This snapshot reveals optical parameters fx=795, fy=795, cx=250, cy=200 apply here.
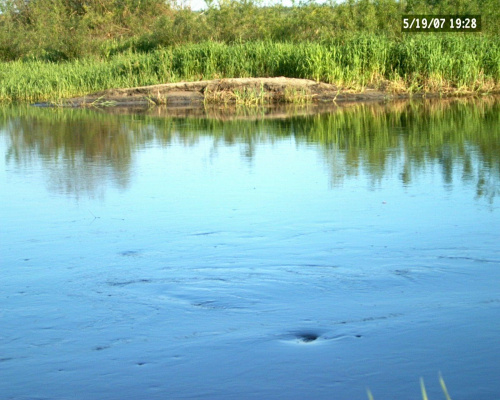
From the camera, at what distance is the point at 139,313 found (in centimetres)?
385

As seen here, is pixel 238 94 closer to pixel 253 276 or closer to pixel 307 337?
pixel 253 276

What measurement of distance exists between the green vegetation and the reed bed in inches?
1.0

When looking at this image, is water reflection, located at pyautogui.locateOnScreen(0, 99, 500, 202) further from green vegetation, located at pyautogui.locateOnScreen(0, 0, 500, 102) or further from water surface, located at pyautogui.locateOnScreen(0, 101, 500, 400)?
green vegetation, located at pyautogui.locateOnScreen(0, 0, 500, 102)

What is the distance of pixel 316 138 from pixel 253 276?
6.22 meters

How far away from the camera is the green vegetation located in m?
17.8

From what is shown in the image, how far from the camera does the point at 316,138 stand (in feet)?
34.0
